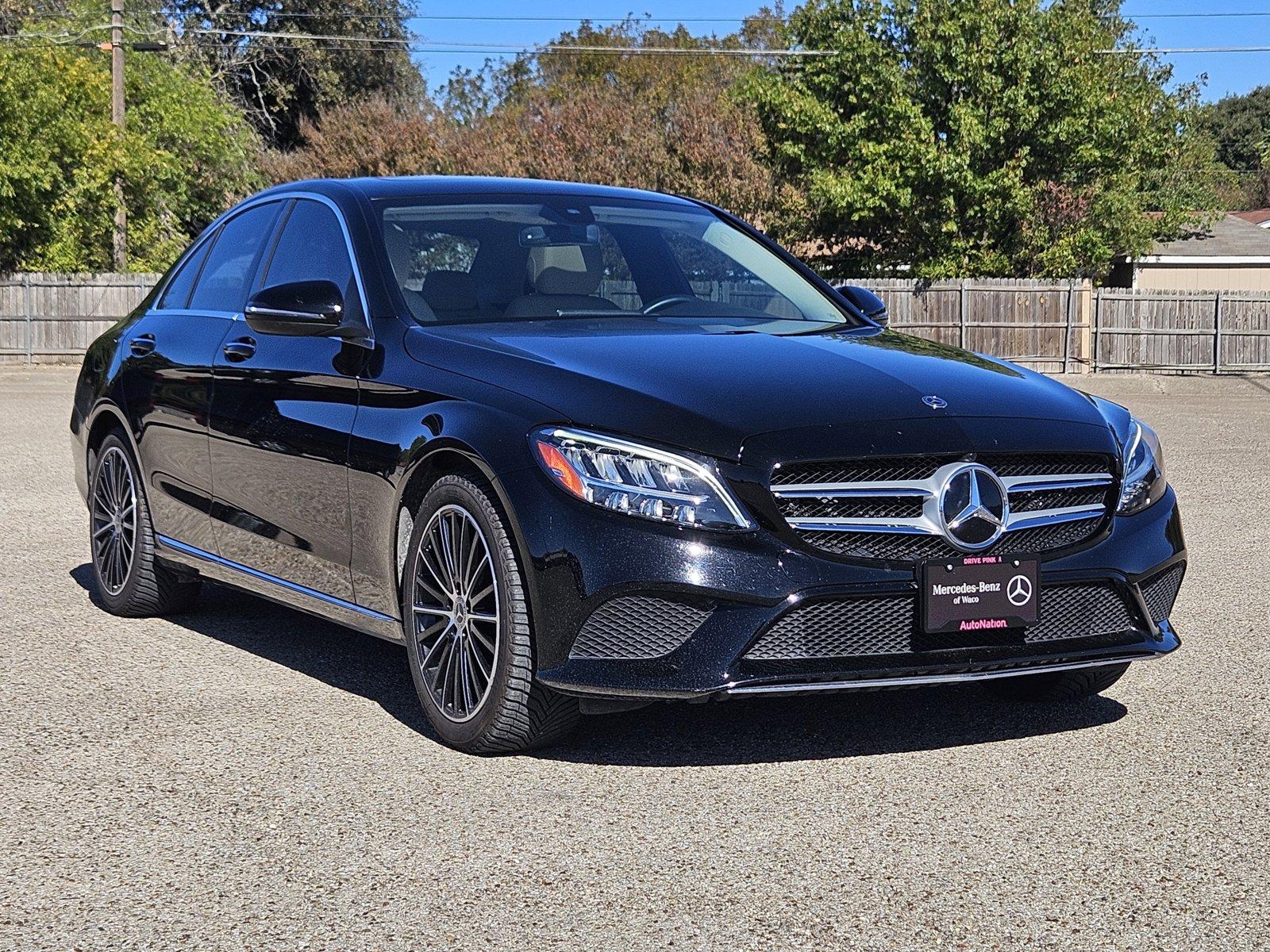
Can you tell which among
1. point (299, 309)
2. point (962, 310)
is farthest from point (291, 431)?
point (962, 310)

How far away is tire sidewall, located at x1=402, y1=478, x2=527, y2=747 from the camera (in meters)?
4.70

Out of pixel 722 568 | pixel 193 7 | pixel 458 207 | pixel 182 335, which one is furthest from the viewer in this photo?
pixel 193 7

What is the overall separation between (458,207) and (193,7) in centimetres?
5198

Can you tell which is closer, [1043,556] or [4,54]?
[1043,556]

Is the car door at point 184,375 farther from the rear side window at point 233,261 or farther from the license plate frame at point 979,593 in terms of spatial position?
the license plate frame at point 979,593

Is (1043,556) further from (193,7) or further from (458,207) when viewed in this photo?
(193,7)

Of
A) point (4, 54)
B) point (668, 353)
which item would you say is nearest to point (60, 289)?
point (4, 54)

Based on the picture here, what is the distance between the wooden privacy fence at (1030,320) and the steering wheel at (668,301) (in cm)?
2881

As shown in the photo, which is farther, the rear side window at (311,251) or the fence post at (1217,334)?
the fence post at (1217,334)

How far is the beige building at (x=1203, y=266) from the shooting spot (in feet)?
177

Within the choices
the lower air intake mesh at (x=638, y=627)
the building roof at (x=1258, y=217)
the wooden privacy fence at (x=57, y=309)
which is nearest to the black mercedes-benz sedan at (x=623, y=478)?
the lower air intake mesh at (x=638, y=627)

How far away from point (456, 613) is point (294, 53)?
5192 cm

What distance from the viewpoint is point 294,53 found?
5419cm

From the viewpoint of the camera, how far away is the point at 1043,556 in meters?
4.71
